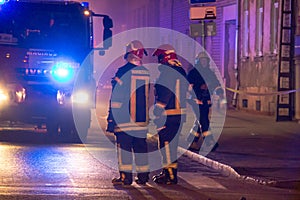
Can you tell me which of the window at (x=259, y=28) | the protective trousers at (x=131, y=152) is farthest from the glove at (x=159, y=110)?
the window at (x=259, y=28)

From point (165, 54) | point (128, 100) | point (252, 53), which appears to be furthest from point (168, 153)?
point (252, 53)

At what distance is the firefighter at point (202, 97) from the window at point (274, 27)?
8889mm

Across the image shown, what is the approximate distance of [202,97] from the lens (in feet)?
44.0

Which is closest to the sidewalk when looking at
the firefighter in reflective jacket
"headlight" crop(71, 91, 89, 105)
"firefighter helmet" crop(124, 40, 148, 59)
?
the firefighter in reflective jacket

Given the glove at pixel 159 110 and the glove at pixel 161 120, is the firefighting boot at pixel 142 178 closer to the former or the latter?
the glove at pixel 161 120

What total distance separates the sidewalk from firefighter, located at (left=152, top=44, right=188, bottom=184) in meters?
1.38

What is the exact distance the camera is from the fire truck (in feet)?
47.9

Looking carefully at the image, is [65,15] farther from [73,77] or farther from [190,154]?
[190,154]

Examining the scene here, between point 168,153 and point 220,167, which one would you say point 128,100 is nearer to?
point 168,153

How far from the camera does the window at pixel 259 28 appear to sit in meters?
23.5

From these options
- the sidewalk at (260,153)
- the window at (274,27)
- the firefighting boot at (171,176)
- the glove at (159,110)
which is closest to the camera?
the firefighting boot at (171,176)

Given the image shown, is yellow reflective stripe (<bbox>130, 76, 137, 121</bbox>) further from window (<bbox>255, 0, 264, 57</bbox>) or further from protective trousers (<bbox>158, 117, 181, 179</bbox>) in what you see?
window (<bbox>255, 0, 264, 57</bbox>)

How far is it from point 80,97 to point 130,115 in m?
5.51

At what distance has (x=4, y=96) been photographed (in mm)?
14680
